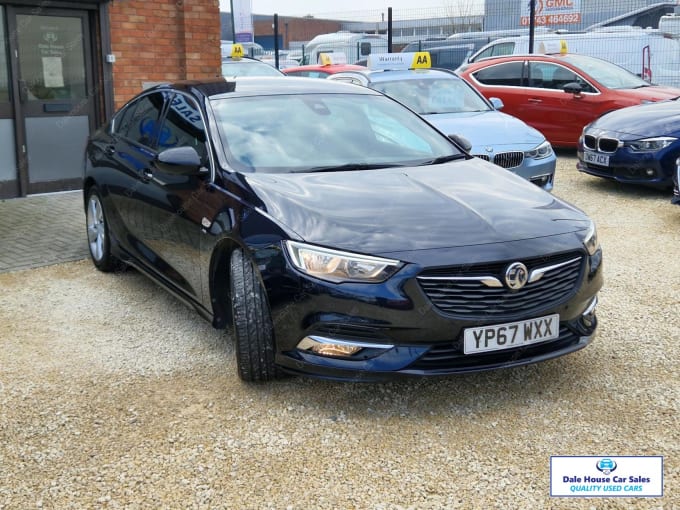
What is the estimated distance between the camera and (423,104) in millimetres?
9609

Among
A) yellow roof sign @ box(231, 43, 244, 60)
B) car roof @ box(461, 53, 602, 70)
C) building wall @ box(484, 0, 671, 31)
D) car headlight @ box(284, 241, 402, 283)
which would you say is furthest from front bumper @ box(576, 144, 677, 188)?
building wall @ box(484, 0, 671, 31)

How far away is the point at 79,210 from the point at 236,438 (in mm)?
5544

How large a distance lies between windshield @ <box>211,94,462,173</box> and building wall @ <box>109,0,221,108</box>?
515 cm

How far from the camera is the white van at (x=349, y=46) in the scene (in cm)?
2517

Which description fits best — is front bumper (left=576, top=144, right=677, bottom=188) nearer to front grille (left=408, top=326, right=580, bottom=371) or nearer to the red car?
the red car

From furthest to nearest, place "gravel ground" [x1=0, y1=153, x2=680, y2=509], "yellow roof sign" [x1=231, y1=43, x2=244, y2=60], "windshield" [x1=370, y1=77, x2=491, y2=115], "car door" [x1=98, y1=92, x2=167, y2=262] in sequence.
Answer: "yellow roof sign" [x1=231, y1=43, x2=244, y2=60]
"windshield" [x1=370, y1=77, x2=491, y2=115]
"car door" [x1=98, y1=92, x2=167, y2=262]
"gravel ground" [x1=0, y1=153, x2=680, y2=509]

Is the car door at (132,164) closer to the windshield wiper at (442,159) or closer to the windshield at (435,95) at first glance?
the windshield wiper at (442,159)

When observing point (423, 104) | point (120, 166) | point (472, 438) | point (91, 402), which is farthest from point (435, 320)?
point (423, 104)

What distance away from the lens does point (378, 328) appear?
3.44 m

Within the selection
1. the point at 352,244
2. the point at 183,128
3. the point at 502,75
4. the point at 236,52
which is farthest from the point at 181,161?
the point at 236,52

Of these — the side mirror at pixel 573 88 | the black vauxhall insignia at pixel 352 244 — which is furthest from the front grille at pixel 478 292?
the side mirror at pixel 573 88

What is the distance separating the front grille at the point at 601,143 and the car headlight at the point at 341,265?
6.39 metres

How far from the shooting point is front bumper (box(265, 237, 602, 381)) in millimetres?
3410

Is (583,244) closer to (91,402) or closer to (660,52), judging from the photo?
(91,402)
